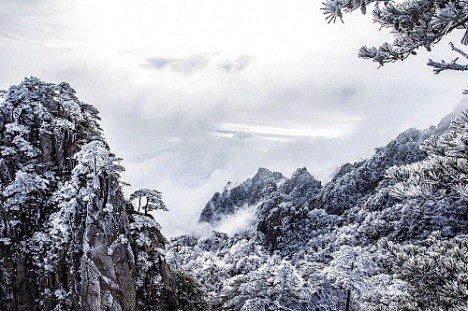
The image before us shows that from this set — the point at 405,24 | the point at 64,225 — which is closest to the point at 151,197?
the point at 64,225

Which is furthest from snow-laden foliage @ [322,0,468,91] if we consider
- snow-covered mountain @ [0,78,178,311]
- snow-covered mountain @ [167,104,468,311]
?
snow-covered mountain @ [0,78,178,311]

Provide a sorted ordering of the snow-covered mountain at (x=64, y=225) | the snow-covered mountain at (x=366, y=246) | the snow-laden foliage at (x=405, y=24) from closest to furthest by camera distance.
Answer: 1. the snow-laden foliage at (x=405, y=24)
2. the snow-covered mountain at (x=366, y=246)
3. the snow-covered mountain at (x=64, y=225)

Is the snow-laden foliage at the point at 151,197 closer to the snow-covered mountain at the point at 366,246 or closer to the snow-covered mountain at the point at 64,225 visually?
the snow-covered mountain at the point at 64,225

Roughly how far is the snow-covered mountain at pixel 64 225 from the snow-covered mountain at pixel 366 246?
244 inches

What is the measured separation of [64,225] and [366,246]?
38963mm

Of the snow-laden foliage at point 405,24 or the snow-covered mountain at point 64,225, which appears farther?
the snow-covered mountain at point 64,225

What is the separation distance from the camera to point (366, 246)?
4472 centimetres

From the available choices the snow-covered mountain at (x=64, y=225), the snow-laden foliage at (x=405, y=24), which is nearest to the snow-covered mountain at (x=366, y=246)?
the snow-laden foliage at (x=405, y=24)

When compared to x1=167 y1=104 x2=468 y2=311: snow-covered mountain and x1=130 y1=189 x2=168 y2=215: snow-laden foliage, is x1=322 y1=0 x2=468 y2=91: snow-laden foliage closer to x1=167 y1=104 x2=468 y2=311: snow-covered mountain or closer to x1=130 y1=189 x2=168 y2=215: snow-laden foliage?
x1=167 y1=104 x2=468 y2=311: snow-covered mountain

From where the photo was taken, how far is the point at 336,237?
54844mm

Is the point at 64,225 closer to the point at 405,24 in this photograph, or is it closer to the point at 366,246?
the point at 405,24

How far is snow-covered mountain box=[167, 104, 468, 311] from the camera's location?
595 centimetres

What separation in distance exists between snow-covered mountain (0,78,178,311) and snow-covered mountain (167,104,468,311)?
6197 millimetres

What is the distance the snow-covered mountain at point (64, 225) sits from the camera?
16156mm
